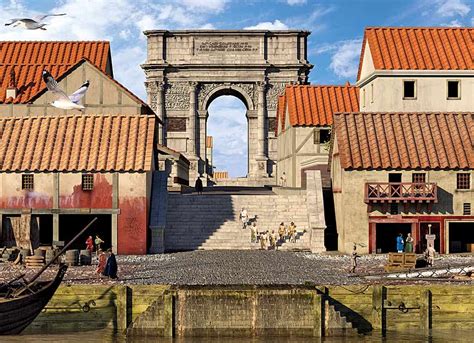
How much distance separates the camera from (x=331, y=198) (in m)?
52.3

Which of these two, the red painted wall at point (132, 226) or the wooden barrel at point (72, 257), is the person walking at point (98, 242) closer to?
the red painted wall at point (132, 226)

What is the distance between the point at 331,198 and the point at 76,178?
15924mm

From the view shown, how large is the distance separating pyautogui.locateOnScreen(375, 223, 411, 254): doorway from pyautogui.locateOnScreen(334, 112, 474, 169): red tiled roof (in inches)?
173

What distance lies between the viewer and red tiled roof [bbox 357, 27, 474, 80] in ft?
188

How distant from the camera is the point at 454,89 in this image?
57531 millimetres

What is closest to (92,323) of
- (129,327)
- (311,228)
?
(129,327)

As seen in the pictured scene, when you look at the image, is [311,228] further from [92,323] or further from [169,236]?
[92,323]

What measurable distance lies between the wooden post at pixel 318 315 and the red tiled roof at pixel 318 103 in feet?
129

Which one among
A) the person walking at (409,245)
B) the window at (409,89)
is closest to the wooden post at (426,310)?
the person walking at (409,245)

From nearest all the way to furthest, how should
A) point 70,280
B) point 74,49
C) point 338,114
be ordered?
point 70,280 → point 338,114 → point 74,49

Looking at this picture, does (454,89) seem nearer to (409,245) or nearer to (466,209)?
(466,209)

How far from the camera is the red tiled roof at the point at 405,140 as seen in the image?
1841 inches

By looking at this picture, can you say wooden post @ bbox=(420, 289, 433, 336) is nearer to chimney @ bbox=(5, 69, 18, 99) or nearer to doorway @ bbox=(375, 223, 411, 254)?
doorway @ bbox=(375, 223, 411, 254)

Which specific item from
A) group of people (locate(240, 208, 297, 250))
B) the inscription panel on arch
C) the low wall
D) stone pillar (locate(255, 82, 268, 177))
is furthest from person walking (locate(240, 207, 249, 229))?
the inscription panel on arch
